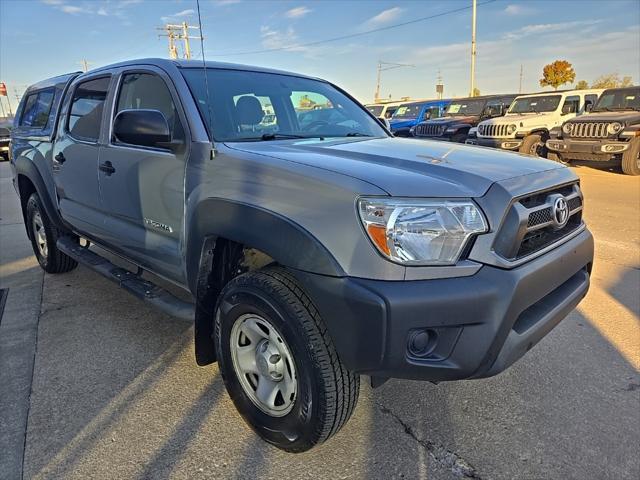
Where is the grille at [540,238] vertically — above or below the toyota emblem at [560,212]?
below

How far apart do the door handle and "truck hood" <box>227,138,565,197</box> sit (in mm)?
1191

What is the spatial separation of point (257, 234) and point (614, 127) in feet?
39.2

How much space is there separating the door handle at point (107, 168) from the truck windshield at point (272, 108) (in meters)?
0.86

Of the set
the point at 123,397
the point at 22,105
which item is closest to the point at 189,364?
the point at 123,397

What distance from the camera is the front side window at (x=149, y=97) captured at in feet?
9.34

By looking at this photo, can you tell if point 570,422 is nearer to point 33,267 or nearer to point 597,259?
point 597,259

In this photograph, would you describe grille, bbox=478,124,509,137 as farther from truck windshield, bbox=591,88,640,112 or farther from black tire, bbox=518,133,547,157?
truck windshield, bbox=591,88,640,112

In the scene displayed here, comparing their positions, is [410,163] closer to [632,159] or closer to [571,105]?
[632,159]

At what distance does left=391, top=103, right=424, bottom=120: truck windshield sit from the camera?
828 inches

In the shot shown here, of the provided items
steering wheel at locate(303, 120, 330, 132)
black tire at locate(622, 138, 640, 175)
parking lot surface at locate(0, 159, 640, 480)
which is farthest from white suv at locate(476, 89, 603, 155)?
steering wheel at locate(303, 120, 330, 132)

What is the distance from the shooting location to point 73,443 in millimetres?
2396

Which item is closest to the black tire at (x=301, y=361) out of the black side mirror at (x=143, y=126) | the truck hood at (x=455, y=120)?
the black side mirror at (x=143, y=126)

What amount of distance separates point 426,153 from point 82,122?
2.78 m

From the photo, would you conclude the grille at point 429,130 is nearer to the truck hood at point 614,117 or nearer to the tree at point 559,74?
the truck hood at point 614,117
